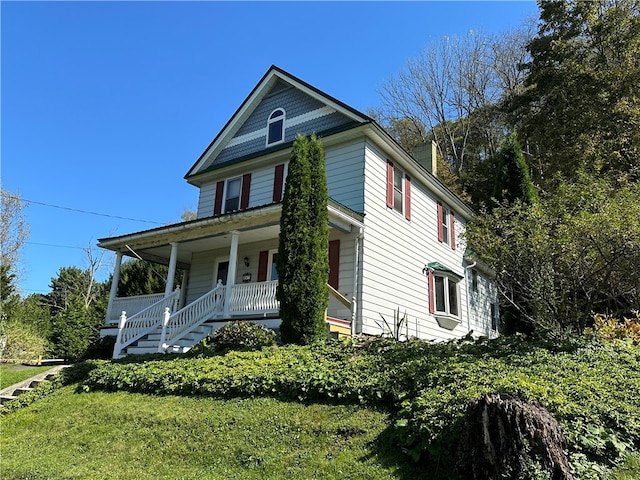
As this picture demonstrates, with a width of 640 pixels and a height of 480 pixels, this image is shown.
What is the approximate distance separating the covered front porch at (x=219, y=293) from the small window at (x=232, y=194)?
1.89 metres

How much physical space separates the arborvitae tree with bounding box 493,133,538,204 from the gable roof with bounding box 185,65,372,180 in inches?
259

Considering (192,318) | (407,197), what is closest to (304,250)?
(192,318)

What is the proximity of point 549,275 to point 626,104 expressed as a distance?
1238 centimetres

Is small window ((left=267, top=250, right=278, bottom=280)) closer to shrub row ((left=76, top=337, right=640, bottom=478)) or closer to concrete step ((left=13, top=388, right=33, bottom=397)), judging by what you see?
shrub row ((left=76, top=337, right=640, bottom=478))

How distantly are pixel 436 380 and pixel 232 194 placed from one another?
38.1ft

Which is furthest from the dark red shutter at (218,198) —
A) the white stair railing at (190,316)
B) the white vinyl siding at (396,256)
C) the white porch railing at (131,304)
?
the white vinyl siding at (396,256)

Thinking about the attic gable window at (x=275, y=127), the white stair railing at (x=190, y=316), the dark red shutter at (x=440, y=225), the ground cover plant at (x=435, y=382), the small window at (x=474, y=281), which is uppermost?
the attic gable window at (x=275, y=127)

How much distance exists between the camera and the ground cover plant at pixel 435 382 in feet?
13.5

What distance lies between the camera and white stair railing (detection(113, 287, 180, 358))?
37.6 feet

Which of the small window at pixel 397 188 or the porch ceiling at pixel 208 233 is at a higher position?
the small window at pixel 397 188

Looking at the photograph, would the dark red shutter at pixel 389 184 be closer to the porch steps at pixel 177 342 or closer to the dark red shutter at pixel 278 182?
the dark red shutter at pixel 278 182

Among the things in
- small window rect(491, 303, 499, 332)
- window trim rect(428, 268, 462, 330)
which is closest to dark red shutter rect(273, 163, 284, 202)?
window trim rect(428, 268, 462, 330)

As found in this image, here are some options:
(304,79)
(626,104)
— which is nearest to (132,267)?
(304,79)

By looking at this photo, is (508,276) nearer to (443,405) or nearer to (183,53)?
(443,405)
